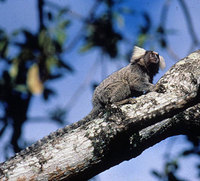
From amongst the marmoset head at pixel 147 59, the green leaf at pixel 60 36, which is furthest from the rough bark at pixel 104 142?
the marmoset head at pixel 147 59

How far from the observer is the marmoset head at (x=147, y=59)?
5000 millimetres

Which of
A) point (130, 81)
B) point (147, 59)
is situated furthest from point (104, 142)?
point (147, 59)

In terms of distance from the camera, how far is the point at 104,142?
2730mm

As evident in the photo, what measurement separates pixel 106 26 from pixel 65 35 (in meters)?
0.53

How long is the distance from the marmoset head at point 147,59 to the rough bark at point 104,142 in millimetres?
1972

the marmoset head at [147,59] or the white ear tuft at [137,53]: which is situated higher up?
the white ear tuft at [137,53]

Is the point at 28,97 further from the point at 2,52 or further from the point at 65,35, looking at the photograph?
the point at 65,35

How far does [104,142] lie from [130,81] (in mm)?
1920

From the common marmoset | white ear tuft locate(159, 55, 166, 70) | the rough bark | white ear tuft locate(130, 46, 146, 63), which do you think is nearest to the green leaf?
the rough bark

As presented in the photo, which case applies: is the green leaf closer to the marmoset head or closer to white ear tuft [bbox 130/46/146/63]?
the marmoset head

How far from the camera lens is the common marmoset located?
13.9 feet

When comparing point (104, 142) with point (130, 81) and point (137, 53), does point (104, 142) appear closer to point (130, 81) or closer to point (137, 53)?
point (130, 81)

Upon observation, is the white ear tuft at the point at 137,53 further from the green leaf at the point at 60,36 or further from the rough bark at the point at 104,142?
the green leaf at the point at 60,36

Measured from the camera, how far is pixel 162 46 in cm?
330
